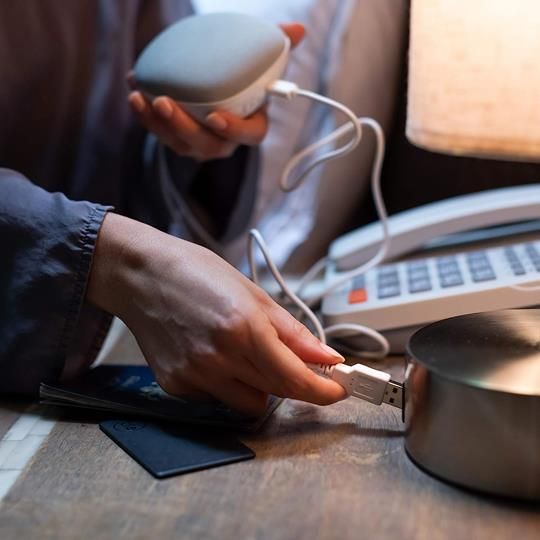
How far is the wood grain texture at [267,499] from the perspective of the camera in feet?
1.49

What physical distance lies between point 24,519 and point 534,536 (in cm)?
25

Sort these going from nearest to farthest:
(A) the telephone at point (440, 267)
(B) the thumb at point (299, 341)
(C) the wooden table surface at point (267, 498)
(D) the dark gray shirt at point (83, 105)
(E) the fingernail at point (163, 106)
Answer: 1. (C) the wooden table surface at point (267, 498)
2. (B) the thumb at point (299, 341)
3. (A) the telephone at point (440, 267)
4. (E) the fingernail at point (163, 106)
5. (D) the dark gray shirt at point (83, 105)

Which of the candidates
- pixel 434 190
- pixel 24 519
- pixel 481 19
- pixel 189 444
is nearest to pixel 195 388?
pixel 189 444

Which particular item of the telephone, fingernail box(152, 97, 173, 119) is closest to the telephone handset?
the telephone

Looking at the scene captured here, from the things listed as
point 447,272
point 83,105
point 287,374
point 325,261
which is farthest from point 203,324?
point 83,105

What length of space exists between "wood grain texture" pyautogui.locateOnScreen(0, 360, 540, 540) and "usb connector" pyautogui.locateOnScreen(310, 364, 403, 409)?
27mm

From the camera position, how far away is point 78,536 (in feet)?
1.47

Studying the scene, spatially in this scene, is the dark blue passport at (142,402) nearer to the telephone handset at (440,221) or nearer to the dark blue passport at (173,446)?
the dark blue passport at (173,446)

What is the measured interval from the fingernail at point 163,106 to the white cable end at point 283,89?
91 mm

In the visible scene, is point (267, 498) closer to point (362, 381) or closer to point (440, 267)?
point (362, 381)

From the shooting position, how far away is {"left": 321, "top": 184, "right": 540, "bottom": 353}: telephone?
27.2 inches

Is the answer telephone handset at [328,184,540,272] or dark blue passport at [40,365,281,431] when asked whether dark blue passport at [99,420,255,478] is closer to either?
dark blue passport at [40,365,281,431]

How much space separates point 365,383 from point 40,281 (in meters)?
0.23

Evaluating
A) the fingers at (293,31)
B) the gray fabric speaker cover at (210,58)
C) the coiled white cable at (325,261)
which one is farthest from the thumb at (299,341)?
the fingers at (293,31)
